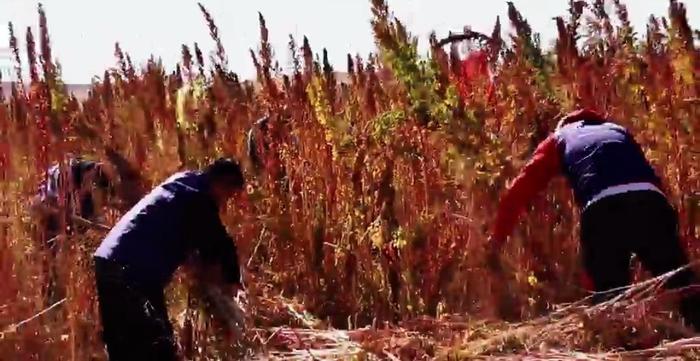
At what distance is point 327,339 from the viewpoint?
3.93 m

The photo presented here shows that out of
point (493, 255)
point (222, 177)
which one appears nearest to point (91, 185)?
point (222, 177)

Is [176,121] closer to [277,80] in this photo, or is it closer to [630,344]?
[277,80]

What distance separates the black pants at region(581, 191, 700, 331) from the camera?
3900 mm

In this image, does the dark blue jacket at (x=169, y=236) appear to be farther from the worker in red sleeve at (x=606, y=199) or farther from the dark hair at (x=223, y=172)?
the worker in red sleeve at (x=606, y=199)

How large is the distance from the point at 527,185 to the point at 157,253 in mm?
1419

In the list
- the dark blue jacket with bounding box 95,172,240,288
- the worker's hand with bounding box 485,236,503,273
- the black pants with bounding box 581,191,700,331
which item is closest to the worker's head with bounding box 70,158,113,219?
the dark blue jacket with bounding box 95,172,240,288

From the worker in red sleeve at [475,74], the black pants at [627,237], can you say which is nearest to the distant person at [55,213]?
the worker in red sleeve at [475,74]

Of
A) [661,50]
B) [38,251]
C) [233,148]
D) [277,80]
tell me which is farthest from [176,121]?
[661,50]

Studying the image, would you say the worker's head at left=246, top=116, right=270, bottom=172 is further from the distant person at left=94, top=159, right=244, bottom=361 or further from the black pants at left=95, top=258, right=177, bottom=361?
the black pants at left=95, top=258, right=177, bottom=361

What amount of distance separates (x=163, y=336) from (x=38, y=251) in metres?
0.54

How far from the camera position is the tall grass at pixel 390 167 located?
389 cm

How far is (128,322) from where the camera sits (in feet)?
12.6

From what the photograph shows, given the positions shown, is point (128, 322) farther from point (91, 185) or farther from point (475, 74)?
point (475, 74)

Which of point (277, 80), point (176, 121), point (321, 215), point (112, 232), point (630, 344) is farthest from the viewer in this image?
point (277, 80)
